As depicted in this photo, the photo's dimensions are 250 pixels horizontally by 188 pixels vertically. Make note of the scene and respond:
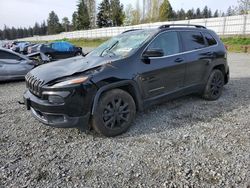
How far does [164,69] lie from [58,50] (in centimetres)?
1438

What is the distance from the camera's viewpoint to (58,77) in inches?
125

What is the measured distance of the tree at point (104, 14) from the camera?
57.0 meters

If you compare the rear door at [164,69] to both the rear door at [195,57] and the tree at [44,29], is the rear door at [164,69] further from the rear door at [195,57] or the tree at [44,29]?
the tree at [44,29]

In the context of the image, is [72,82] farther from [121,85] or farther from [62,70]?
[121,85]

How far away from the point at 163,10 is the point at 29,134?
168ft

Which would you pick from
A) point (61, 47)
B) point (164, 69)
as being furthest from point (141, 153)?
point (61, 47)

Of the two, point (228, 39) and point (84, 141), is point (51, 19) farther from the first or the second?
point (84, 141)

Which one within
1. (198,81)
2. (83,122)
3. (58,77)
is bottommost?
(83,122)

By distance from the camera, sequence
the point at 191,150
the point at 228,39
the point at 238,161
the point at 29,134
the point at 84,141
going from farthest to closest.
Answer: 1. the point at 228,39
2. the point at 29,134
3. the point at 84,141
4. the point at 191,150
5. the point at 238,161

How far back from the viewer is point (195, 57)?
4535 mm


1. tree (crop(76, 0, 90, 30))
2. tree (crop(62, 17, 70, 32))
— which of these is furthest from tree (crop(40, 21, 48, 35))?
tree (crop(76, 0, 90, 30))

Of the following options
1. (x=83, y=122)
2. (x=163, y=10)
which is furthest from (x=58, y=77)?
(x=163, y=10)

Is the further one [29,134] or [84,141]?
[29,134]

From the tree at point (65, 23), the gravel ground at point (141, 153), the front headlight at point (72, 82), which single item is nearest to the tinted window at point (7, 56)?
the gravel ground at point (141, 153)
